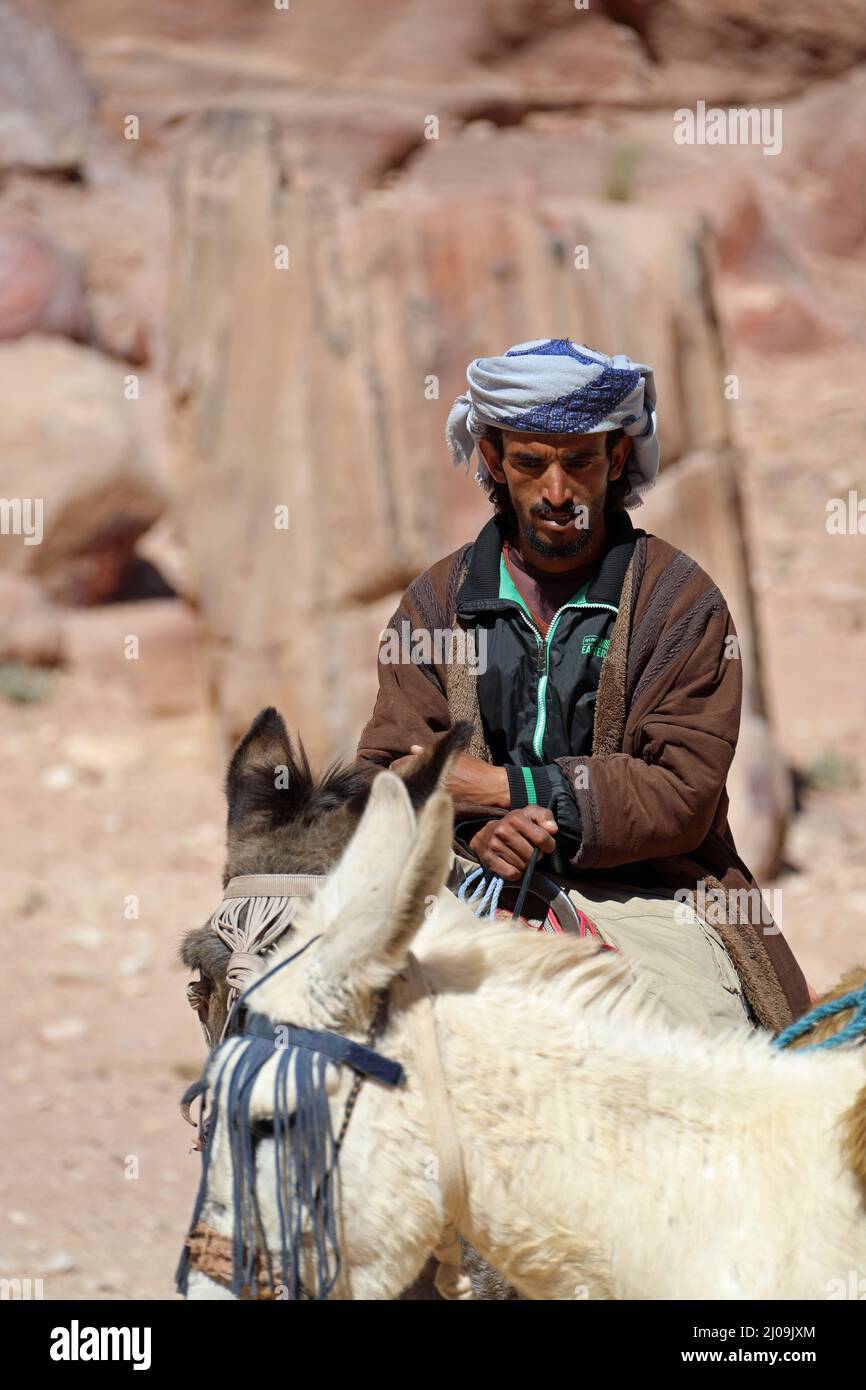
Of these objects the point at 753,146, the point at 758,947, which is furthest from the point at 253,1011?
the point at 753,146

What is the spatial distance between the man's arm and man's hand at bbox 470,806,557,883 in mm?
65

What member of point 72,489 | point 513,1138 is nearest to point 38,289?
point 72,489

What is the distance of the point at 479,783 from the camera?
8.71 feet

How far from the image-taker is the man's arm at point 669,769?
2.57 m

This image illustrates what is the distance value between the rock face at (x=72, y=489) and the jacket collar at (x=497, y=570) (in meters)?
8.75

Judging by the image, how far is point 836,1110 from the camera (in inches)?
81.4

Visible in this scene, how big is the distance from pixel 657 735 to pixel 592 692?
22cm

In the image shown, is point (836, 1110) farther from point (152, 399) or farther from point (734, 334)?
point (734, 334)

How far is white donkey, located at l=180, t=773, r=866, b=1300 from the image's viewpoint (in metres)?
1.90

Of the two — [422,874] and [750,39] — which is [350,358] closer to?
[422,874]

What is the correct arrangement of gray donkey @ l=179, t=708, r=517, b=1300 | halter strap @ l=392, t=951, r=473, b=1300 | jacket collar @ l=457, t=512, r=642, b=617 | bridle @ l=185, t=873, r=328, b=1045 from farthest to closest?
jacket collar @ l=457, t=512, r=642, b=617 < gray donkey @ l=179, t=708, r=517, b=1300 < bridle @ l=185, t=873, r=328, b=1045 < halter strap @ l=392, t=951, r=473, b=1300

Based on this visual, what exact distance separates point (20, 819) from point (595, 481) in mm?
7099

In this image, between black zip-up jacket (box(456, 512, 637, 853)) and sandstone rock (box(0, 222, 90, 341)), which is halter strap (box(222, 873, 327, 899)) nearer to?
black zip-up jacket (box(456, 512, 637, 853))

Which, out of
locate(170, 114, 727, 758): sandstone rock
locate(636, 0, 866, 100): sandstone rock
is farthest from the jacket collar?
locate(636, 0, 866, 100): sandstone rock
